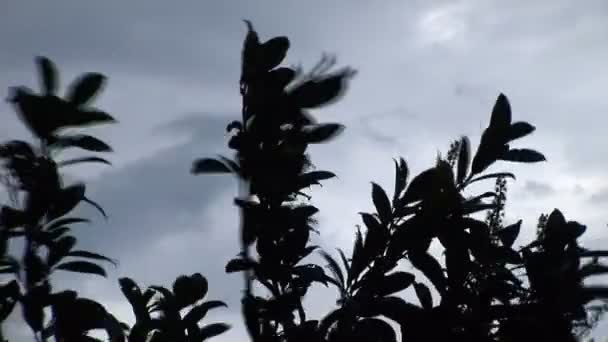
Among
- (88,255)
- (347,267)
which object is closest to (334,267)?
(347,267)

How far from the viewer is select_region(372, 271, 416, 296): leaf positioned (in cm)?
311

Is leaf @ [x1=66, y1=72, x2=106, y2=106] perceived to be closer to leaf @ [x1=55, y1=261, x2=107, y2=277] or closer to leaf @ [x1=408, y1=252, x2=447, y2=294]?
leaf @ [x1=55, y1=261, x2=107, y2=277]

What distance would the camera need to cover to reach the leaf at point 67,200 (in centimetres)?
317

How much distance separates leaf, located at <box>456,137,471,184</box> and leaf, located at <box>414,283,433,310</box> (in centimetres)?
58

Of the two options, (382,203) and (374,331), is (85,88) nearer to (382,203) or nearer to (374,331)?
(382,203)

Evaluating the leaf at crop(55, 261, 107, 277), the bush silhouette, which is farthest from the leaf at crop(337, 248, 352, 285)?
the leaf at crop(55, 261, 107, 277)

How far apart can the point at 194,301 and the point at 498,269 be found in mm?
1619

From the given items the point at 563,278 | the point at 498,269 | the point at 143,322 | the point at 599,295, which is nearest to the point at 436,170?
the point at 498,269

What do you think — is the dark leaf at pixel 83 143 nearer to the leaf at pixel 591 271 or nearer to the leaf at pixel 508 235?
the leaf at pixel 508 235

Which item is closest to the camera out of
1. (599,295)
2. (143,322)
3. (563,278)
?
(599,295)

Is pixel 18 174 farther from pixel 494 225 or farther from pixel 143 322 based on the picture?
pixel 494 225

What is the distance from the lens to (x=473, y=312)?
9.42 feet

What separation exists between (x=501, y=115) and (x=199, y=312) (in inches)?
70.2

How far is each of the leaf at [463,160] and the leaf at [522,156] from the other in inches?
6.3
